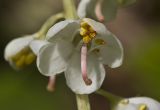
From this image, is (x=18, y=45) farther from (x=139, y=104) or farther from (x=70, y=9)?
(x=139, y=104)

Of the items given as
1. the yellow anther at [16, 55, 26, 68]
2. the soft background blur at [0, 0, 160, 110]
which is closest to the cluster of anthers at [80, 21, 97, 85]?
the yellow anther at [16, 55, 26, 68]

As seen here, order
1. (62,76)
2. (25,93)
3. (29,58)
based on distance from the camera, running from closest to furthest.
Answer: (29,58) → (25,93) → (62,76)

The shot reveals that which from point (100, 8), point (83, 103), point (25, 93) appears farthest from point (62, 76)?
point (83, 103)

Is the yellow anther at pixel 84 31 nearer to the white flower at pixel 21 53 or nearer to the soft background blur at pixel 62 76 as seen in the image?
the white flower at pixel 21 53

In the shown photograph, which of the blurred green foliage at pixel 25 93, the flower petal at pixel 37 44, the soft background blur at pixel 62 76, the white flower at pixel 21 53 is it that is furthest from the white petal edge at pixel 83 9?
the blurred green foliage at pixel 25 93

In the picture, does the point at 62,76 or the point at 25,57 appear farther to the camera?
the point at 62,76

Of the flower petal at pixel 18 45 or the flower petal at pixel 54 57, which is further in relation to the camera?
the flower petal at pixel 18 45

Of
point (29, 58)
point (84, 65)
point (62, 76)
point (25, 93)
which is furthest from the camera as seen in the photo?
point (62, 76)
